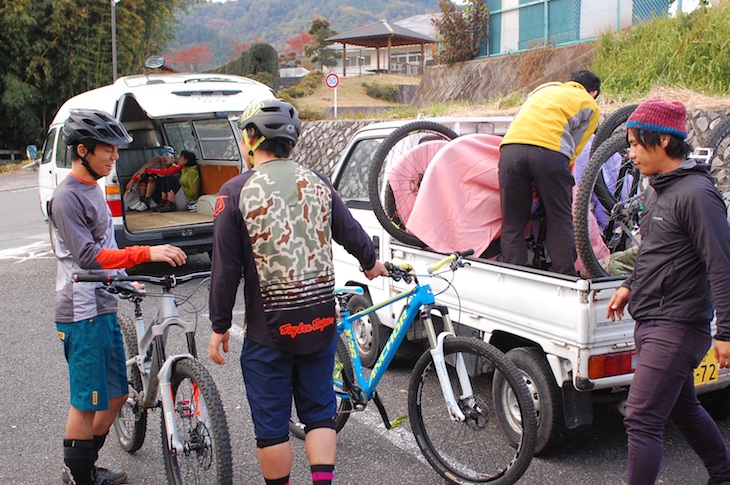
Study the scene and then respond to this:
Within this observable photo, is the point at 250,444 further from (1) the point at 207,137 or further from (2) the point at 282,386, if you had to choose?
(1) the point at 207,137

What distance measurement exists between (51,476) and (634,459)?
123 inches

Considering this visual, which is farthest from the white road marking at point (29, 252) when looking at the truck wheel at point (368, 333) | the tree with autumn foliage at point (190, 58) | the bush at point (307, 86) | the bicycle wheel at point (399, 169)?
the tree with autumn foliage at point (190, 58)

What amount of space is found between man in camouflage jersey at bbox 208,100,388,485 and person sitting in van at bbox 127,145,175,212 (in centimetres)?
883

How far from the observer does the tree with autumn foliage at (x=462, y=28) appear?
18.3 meters

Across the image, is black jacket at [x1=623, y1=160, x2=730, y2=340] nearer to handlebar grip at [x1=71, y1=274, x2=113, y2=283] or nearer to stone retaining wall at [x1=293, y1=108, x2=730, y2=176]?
handlebar grip at [x1=71, y1=274, x2=113, y2=283]

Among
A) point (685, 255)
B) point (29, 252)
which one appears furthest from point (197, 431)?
point (29, 252)

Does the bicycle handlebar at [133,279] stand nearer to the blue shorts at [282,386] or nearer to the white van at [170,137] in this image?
the blue shorts at [282,386]

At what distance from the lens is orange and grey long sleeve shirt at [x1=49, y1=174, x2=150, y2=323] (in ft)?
11.2

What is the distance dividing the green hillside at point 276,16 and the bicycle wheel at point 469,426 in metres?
123

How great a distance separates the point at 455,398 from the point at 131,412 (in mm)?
1876

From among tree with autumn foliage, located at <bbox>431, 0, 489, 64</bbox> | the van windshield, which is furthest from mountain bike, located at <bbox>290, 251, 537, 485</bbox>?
tree with autumn foliage, located at <bbox>431, 0, 489, 64</bbox>

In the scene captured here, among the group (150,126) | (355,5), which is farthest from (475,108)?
(355,5)

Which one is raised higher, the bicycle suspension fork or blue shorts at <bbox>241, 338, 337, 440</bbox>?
blue shorts at <bbox>241, 338, 337, 440</bbox>

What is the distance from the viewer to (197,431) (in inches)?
130
